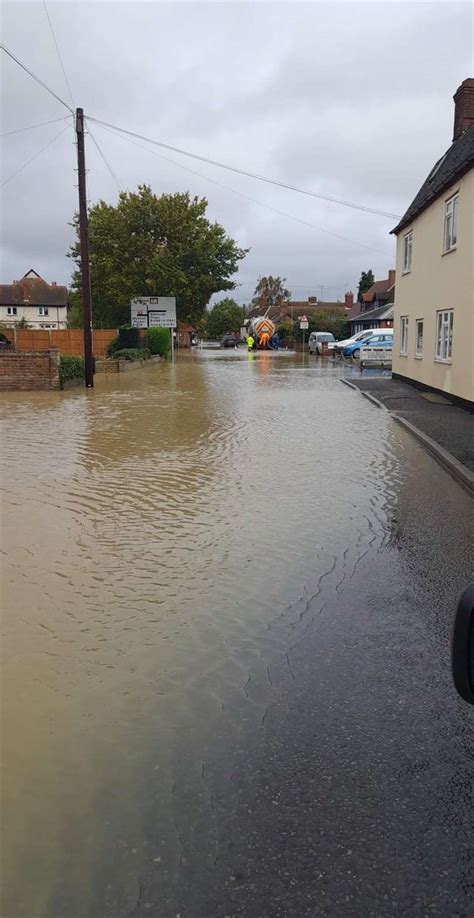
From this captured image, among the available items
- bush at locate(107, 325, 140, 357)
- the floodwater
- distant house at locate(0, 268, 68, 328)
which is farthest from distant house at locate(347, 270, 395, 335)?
the floodwater

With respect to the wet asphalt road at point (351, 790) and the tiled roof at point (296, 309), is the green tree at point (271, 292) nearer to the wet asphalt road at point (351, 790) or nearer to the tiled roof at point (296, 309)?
the tiled roof at point (296, 309)

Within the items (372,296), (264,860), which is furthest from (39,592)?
(372,296)

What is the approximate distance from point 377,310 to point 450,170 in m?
44.1

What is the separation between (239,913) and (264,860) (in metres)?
0.24

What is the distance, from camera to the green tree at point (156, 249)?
154 ft

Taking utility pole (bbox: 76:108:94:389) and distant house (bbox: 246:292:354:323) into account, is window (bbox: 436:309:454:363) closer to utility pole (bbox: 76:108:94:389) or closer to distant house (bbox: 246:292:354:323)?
utility pole (bbox: 76:108:94:389)

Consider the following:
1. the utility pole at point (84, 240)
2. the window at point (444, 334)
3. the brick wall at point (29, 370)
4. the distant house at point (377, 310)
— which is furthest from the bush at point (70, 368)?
the distant house at point (377, 310)

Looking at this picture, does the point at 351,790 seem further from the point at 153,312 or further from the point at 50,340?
the point at 153,312

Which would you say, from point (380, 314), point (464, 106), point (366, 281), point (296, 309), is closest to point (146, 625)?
point (464, 106)

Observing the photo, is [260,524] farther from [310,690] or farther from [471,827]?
[471,827]

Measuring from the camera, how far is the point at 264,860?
2500 millimetres

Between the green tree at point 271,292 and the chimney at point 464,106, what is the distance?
112379 millimetres

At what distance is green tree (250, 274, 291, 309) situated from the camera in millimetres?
134250

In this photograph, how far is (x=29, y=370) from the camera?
2066cm
